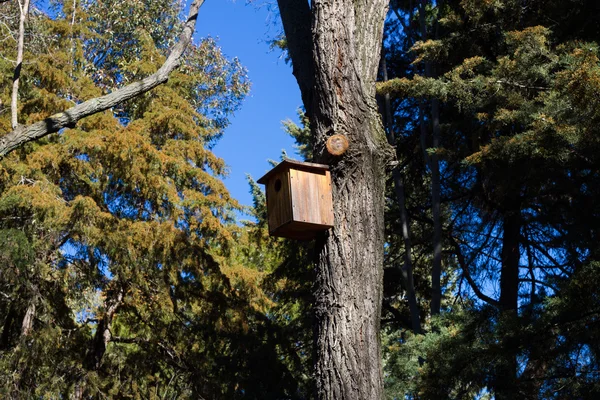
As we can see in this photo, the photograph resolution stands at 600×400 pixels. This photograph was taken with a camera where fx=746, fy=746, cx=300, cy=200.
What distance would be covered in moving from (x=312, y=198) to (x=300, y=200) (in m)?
0.11

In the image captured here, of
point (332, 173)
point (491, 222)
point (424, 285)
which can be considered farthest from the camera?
point (424, 285)

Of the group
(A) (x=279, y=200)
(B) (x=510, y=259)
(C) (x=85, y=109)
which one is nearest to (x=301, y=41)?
(A) (x=279, y=200)

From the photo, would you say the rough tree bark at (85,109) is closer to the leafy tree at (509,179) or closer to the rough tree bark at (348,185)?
the rough tree bark at (348,185)

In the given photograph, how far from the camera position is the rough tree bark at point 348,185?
3.62 m

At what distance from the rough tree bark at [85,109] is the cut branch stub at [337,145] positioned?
4.34 ft

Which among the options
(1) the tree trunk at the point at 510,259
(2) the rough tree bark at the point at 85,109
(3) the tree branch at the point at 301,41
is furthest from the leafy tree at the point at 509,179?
(2) the rough tree bark at the point at 85,109

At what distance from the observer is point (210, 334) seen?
33.5 feet

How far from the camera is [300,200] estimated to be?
13.2ft

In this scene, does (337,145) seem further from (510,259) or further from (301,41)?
(510,259)

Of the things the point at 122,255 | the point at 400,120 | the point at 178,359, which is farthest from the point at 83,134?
the point at 400,120

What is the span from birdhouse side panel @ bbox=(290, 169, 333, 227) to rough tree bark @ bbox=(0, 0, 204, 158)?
1186mm

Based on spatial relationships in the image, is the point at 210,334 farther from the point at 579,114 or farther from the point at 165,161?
the point at 579,114

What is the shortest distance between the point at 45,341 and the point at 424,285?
6.24m

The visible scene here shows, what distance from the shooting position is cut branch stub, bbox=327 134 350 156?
12.9 feet
